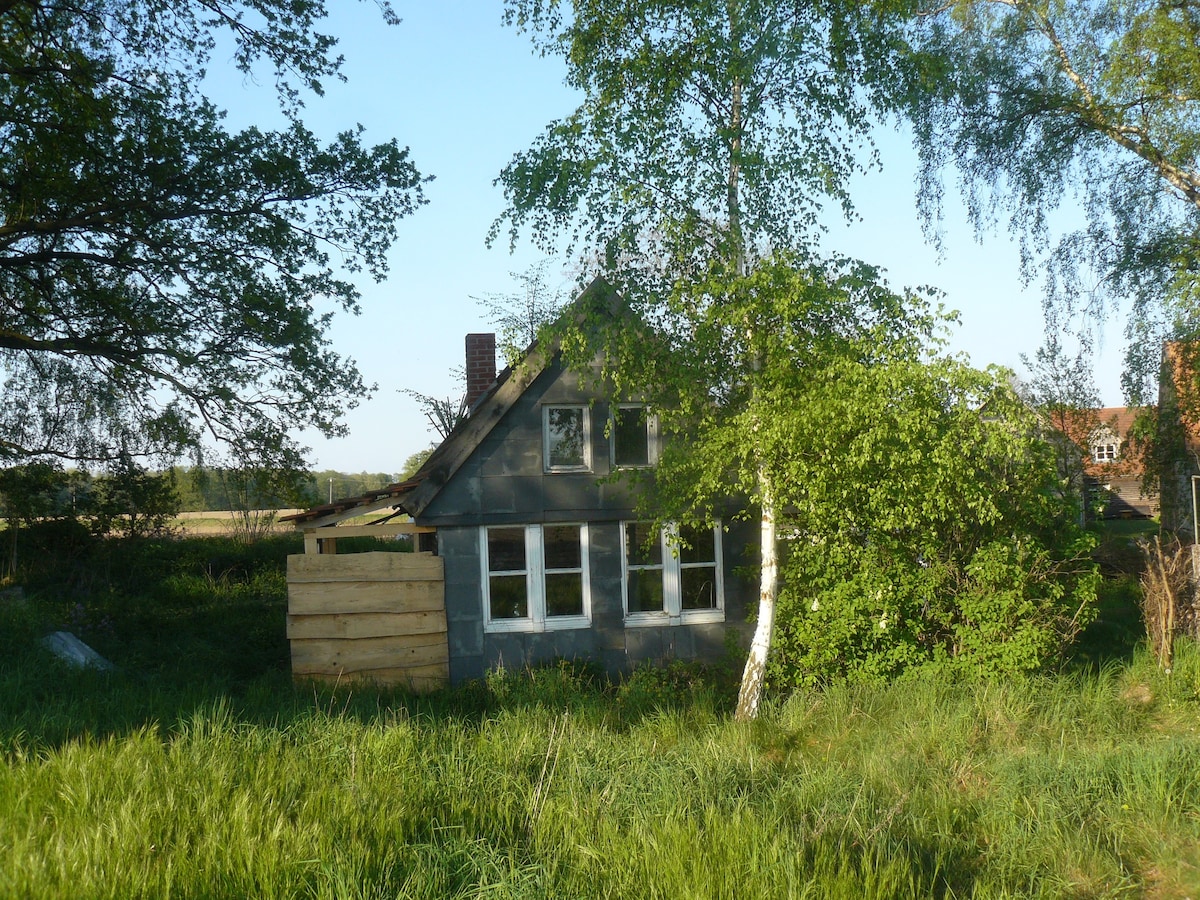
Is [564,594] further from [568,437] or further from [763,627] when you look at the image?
[763,627]

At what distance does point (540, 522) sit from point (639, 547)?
5.31ft

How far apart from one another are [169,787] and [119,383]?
39.7ft

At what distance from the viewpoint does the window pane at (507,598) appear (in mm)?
15320

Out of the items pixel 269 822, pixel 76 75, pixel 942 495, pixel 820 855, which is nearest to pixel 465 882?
pixel 269 822

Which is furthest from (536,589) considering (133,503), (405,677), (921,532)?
(133,503)

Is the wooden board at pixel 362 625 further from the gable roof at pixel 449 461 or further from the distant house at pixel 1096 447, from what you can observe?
the distant house at pixel 1096 447

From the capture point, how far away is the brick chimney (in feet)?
62.7

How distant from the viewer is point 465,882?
5.69 m

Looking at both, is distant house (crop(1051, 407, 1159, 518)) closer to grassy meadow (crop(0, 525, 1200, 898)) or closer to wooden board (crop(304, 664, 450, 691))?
grassy meadow (crop(0, 525, 1200, 898))

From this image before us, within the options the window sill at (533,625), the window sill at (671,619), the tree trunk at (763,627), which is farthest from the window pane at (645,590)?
the tree trunk at (763,627)

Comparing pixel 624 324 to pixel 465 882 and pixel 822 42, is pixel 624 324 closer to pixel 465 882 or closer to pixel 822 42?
pixel 822 42

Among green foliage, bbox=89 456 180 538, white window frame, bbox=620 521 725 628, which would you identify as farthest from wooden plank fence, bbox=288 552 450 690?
green foliage, bbox=89 456 180 538

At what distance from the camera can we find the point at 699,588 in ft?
52.5

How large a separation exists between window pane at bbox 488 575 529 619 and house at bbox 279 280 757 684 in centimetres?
2
